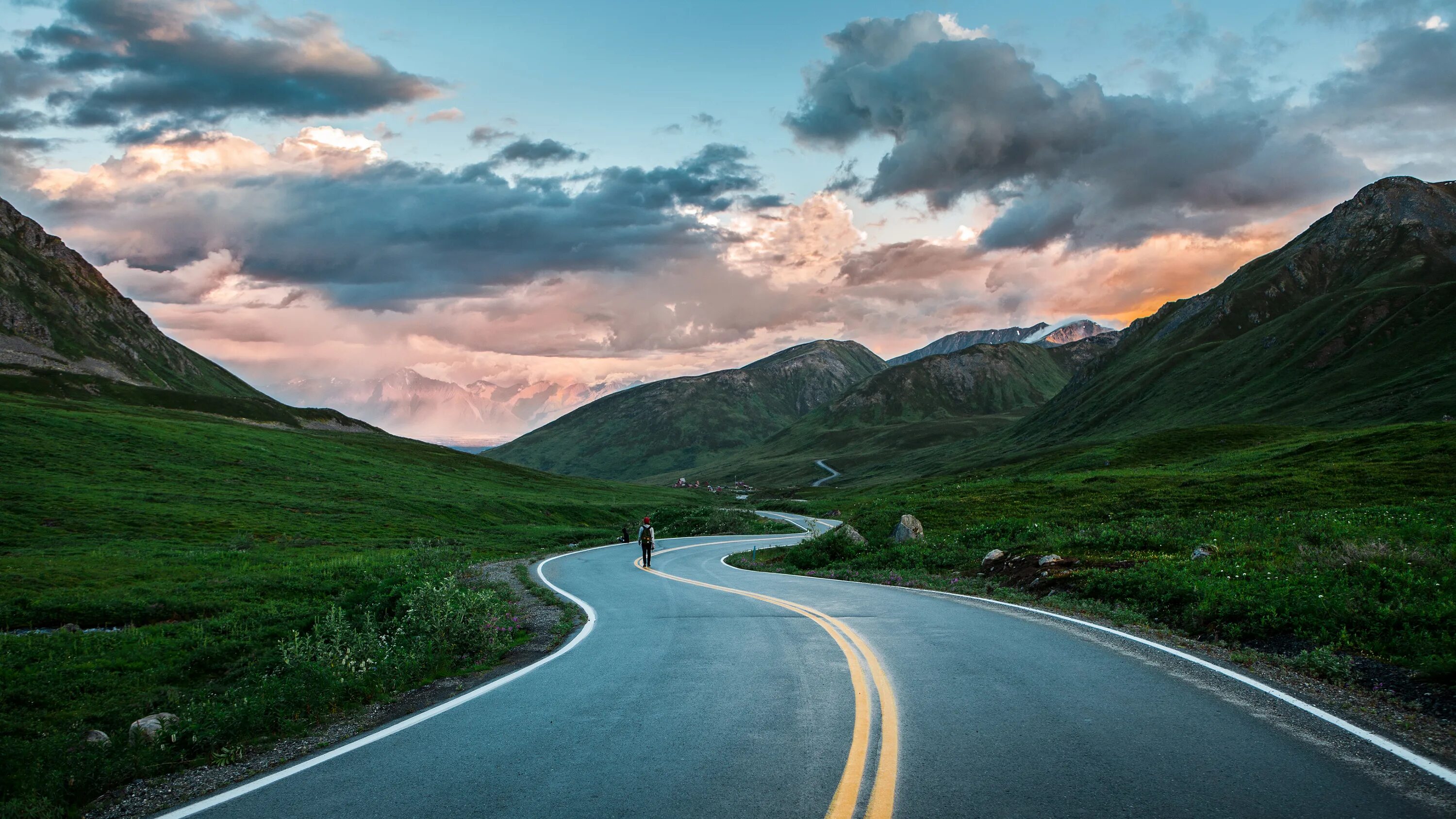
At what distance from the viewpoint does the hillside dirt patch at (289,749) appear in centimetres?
655

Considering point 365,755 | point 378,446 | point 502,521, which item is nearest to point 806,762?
point 365,755

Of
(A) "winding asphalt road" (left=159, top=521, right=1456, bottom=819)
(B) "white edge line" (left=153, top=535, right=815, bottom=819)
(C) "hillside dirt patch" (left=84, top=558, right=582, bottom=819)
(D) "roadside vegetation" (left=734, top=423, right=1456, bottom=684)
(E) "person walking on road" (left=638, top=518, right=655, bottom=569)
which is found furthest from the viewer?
(E) "person walking on road" (left=638, top=518, right=655, bottom=569)

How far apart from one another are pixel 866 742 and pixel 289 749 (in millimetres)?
5837

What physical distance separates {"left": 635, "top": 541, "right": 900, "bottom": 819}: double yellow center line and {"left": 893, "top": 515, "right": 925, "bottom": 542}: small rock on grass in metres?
18.8

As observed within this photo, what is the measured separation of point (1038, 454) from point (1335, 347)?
274ft

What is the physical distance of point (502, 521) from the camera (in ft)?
240

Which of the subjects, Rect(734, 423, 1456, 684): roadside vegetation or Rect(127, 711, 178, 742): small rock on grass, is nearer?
Rect(127, 711, 178, 742): small rock on grass

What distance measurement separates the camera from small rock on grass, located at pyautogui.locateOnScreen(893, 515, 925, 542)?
31.7 m

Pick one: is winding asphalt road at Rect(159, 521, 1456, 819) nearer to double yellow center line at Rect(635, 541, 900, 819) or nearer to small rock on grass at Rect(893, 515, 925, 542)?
double yellow center line at Rect(635, 541, 900, 819)

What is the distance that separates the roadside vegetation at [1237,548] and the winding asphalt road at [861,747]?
2.99 m

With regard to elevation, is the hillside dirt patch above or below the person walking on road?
above

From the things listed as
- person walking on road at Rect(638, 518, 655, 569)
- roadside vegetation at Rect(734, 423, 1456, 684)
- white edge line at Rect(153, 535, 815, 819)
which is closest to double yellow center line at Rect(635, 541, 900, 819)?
white edge line at Rect(153, 535, 815, 819)

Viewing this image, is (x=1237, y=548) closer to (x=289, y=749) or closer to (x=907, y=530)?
(x=907, y=530)

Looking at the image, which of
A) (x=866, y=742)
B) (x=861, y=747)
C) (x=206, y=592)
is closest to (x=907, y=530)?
(x=206, y=592)
